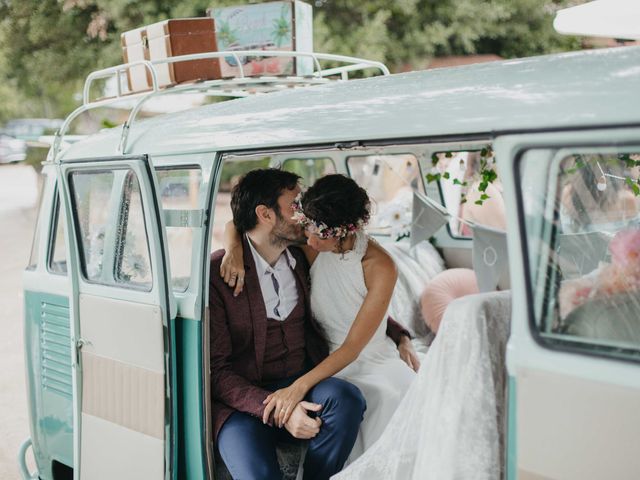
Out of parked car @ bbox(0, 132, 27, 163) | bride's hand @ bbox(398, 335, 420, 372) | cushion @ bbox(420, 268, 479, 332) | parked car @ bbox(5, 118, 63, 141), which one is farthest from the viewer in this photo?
parked car @ bbox(0, 132, 27, 163)

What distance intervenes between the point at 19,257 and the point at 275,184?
1073 cm

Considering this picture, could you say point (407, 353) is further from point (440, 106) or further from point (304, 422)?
point (440, 106)

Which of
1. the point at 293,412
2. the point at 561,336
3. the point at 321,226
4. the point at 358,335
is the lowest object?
the point at 293,412

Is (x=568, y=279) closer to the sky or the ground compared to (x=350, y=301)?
closer to the sky

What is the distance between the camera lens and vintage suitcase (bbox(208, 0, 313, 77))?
3752mm

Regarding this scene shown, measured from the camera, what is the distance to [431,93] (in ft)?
7.13

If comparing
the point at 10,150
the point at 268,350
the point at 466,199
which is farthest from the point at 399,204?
the point at 10,150

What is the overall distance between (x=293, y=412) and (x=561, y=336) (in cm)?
135

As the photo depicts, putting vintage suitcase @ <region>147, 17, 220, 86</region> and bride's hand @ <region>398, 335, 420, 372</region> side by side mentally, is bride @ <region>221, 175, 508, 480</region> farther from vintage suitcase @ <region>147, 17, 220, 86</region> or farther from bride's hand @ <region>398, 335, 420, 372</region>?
vintage suitcase @ <region>147, 17, 220, 86</region>

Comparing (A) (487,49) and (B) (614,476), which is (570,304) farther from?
(A) (487,49)

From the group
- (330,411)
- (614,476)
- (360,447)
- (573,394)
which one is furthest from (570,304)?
(360,447)

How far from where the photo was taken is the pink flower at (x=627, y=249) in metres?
1.88

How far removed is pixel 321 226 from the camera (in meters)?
3.07

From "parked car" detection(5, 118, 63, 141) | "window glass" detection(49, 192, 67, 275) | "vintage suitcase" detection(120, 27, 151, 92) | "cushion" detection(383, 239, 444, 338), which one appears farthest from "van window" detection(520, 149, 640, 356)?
"parked car" detection(5, 118, 63, 141)
